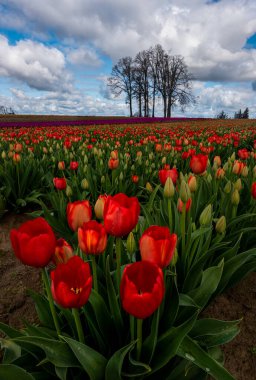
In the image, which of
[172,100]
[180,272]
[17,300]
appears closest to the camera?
[180,272]

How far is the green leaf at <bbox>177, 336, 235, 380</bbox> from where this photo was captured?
1062 millimetres

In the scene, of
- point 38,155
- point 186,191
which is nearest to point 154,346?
point 186,191

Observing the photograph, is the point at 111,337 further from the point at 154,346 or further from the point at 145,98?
the point at 145,98

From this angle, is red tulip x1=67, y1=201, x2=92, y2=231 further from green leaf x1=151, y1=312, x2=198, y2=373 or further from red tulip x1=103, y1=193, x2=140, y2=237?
green leaf x1=151, y1=312, x2=198, y2=373

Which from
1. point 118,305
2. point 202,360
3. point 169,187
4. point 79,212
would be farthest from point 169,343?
point 169,187

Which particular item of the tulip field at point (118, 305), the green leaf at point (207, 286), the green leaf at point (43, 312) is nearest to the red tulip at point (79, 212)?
the tulip field at point (118, 305)

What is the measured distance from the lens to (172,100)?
48.8 m

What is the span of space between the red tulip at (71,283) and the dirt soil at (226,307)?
32.6 inches

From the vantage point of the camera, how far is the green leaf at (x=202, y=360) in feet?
3.48

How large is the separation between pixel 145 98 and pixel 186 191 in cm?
5005

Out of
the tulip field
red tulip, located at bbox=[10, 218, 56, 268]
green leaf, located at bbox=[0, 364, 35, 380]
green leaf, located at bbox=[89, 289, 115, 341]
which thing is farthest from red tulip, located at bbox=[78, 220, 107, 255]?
green leaf, located at bbox=[0, 364, 35, 380]

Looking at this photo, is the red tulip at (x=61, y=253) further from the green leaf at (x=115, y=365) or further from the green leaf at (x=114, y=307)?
the green leaf at (x=115, y=365)

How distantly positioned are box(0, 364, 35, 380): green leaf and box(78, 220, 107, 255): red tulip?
482 mm

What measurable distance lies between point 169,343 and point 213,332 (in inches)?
11.5
